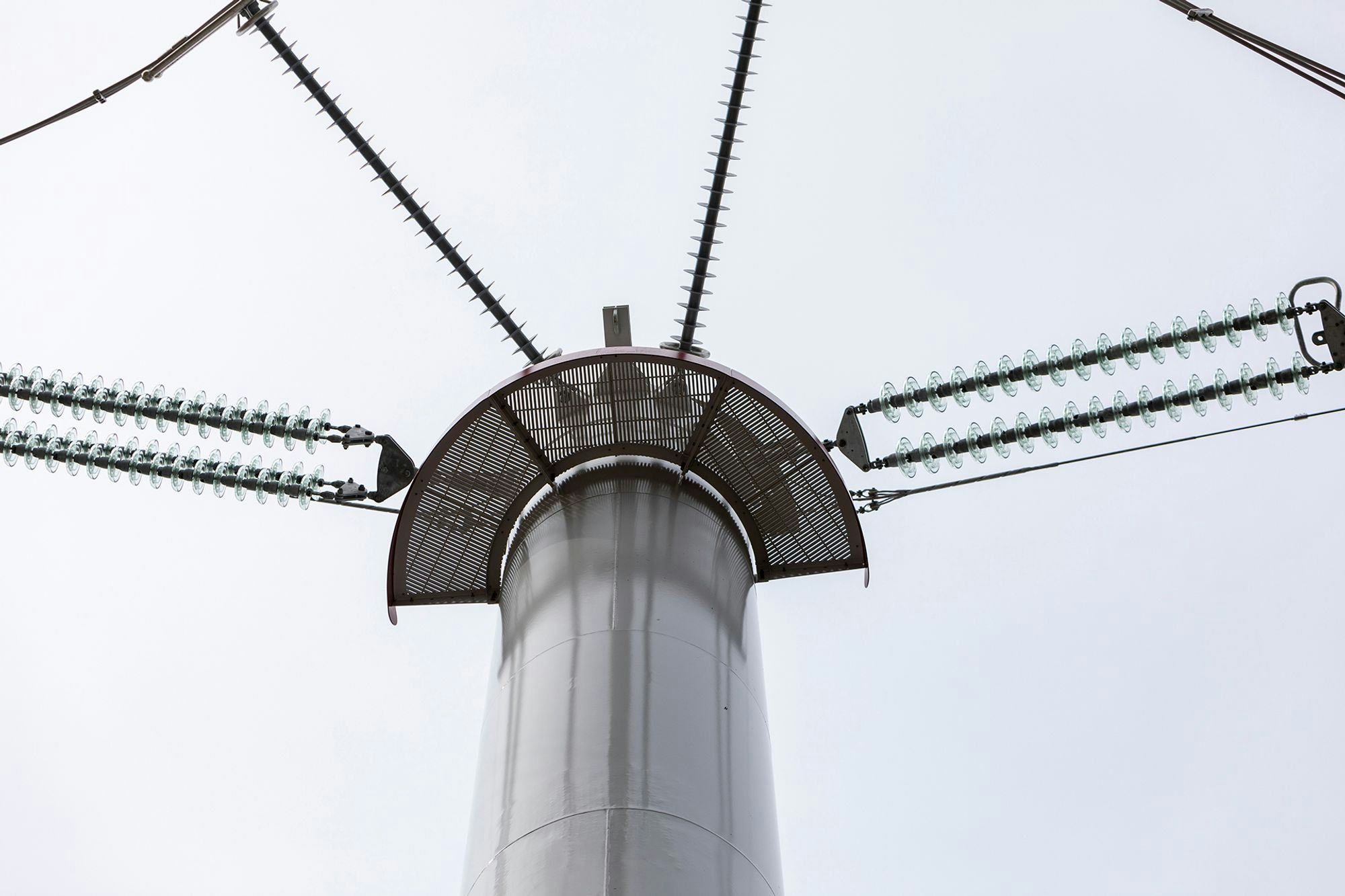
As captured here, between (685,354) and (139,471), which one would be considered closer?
(685,354)

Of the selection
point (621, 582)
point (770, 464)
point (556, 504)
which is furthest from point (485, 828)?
point (770, 464)

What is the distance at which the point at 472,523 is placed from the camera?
44.8 ft

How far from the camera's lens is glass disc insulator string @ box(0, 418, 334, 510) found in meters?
14.3

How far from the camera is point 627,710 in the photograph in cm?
1084

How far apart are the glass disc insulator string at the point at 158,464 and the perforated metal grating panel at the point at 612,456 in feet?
4.63

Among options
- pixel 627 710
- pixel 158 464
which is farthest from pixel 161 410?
pixel 627 710

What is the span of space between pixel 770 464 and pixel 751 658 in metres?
1.86

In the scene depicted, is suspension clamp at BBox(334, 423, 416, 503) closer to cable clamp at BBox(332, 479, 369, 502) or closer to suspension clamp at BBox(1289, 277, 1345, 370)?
cable clamp at BBox(332, 479, 369, 502)

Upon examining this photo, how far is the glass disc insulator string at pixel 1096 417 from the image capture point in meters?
13.4

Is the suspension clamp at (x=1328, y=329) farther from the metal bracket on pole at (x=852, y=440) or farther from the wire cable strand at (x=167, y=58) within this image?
the wire cable strand at (x=167, y=58)

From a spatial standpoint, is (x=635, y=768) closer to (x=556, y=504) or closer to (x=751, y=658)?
(x=751, y=658)

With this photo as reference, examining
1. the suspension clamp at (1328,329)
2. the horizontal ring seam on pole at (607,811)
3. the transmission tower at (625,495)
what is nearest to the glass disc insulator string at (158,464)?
the transmission tower at (625,495)

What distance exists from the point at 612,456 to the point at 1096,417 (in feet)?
14.5

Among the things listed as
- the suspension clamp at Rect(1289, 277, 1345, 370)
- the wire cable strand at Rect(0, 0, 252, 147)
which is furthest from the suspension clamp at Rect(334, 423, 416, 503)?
the suspension clamp at Rect(1289, 277, 1345, 370)
